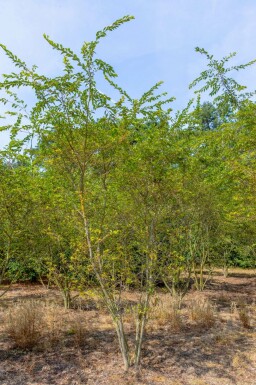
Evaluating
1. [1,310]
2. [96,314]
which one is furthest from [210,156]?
[1,310]

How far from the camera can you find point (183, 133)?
586 cm

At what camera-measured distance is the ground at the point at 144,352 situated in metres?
4.36

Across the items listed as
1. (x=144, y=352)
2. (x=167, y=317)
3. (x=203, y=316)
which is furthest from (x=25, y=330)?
(x=203, y=316)

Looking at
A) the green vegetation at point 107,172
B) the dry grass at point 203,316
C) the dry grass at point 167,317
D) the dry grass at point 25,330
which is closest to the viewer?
the green vegetation at point 107,172

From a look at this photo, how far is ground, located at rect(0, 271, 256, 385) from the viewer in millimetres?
4355

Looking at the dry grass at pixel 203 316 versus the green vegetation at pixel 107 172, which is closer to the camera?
the green vegetation at pixel 107 172

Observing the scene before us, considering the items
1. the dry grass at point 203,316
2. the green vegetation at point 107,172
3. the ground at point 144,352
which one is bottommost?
the ground at point 144,352

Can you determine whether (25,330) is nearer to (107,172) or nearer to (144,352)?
(144,352)

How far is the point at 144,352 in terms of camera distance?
205 inches

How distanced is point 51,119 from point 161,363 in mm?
3899

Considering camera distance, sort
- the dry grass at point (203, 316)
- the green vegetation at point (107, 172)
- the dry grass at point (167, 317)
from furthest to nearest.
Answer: the dry grass at point (203, 316), the dry grass at point (167, 317), the green vegetation at point (107, 172)

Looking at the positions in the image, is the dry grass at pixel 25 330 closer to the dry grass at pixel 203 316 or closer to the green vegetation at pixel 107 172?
the green vegetation at pixel 107 172

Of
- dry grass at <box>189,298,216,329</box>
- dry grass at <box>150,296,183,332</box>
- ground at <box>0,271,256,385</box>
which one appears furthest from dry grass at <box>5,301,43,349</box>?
dry grass at <box>189,298,216,329</box>

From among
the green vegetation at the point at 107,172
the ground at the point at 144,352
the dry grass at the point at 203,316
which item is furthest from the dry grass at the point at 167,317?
the green vegetation at the point at 107,172
